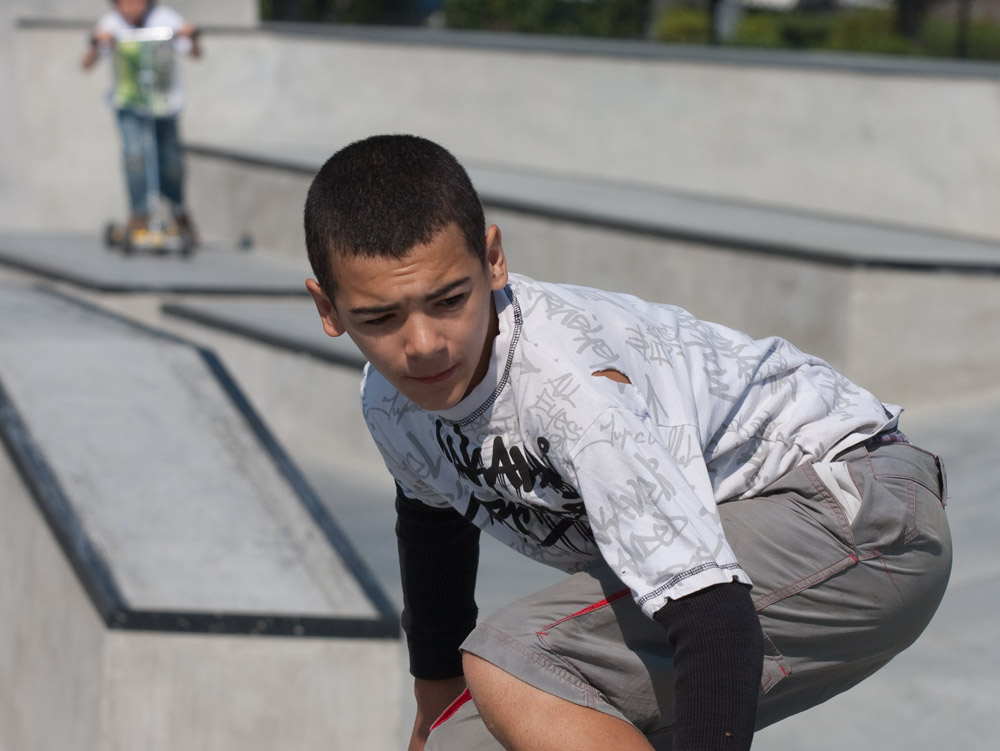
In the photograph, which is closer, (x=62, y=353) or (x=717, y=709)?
(x=717, y=709)

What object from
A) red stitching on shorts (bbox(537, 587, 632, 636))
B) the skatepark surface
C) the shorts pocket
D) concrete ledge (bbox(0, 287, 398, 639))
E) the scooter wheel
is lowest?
the skatepark surface

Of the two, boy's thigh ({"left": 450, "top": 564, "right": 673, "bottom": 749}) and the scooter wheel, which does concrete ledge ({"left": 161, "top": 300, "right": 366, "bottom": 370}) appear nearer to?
→ the scooter wheel

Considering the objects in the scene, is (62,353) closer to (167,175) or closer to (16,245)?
(167,175)

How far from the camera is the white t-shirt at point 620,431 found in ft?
5.68

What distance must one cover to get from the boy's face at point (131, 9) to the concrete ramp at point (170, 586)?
5.23 m

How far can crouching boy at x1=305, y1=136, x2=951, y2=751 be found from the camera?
1729 mm

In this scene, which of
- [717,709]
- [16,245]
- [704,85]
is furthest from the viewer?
[16,245]

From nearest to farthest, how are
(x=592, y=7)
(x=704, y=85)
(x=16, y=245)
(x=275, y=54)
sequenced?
(x=704, y=85) → (x=16, y=245) → (x=275, y=54) → (x=592, y=7)

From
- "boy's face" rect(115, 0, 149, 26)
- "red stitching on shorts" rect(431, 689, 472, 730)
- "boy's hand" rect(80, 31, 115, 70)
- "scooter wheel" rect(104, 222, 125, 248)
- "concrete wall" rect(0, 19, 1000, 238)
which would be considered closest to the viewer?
"red stitching on shorts" rect(431, 689, 472, 730)

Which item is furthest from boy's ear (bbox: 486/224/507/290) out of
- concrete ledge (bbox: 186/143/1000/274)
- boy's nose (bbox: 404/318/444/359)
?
concrete ledge (bbox: 186/143/1000/274)

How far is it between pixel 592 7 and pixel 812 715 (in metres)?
19.8

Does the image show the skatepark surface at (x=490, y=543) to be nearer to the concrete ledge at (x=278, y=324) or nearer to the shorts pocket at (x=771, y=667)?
the concrete ledge at (x=278, y=324)

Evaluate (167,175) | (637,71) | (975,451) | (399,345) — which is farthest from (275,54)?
(399,345)

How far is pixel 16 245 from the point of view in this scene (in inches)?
420
